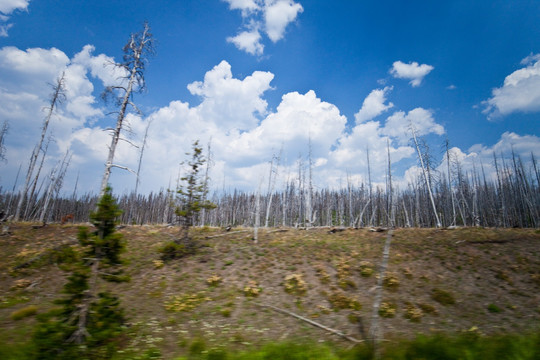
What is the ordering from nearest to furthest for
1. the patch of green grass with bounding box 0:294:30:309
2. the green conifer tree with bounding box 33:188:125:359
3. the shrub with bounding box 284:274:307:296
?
the green conifer tree with bounding box 33:188:125:359 → the patch of green grass with bounding box 0:294:30:309 → the shrub with bounding box 284:274:307:296

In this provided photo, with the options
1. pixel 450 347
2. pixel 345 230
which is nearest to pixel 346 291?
pixel 450 347

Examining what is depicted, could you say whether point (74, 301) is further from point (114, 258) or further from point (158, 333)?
point (158, 333)

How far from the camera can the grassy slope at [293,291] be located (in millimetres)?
8039

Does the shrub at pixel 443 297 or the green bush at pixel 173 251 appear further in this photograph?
the green bush at pixel 173 251

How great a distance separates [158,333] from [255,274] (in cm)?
651

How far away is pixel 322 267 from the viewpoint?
14000 millimetres

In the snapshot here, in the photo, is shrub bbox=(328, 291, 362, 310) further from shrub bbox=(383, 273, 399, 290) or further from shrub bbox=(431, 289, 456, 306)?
shrub bbox=(431, 289, 456, 306)

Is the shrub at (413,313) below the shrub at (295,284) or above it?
below

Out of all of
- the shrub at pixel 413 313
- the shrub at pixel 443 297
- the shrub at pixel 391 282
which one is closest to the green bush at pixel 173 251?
the shrub at pixel 391 282

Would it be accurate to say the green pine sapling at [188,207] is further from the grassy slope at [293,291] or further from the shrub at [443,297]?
the shrub at [443,297]

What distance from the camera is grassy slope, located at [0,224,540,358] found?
804cm

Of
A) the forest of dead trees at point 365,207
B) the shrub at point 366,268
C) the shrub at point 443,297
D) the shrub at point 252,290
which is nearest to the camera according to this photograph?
the shrub at point 443,297

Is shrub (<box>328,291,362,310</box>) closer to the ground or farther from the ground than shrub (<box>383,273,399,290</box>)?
closer to the ground

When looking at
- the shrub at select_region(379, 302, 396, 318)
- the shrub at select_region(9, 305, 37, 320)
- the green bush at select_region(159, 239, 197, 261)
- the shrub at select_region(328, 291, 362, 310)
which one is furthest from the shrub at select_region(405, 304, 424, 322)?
the shrub at select_region(9, 305, 37, 320)
